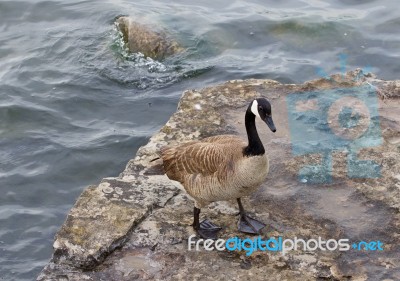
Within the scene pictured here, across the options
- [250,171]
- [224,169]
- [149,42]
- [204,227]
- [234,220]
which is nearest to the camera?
[250,171]

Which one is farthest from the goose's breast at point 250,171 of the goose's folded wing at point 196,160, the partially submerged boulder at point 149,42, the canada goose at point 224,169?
the partially submerged boulder at point 149,42

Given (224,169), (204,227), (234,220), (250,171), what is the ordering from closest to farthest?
1. (250,171)
2. (224,169)
3. (204,227)
4. (234,220)

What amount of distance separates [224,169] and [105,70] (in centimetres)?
640

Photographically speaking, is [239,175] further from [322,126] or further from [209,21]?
[209,21]

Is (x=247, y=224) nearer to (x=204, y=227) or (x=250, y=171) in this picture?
A: (x=204, y=227)

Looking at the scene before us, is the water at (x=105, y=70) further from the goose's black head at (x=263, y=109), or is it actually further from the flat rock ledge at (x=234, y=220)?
the goose's black head at (x=263, y=109)

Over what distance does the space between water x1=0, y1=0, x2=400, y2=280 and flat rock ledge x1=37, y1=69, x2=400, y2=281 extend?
1984mm

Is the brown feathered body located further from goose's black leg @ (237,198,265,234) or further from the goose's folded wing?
goose's black leg @ (237,198,265,234)

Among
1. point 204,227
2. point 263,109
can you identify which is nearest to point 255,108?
point 263,109

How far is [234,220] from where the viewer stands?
689cm

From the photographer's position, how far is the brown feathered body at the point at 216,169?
20.8 feet

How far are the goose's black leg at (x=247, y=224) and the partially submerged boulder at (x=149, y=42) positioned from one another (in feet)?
21.1

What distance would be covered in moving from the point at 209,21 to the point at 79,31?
2.72 m

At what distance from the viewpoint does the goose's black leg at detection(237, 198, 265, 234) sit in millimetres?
6519
